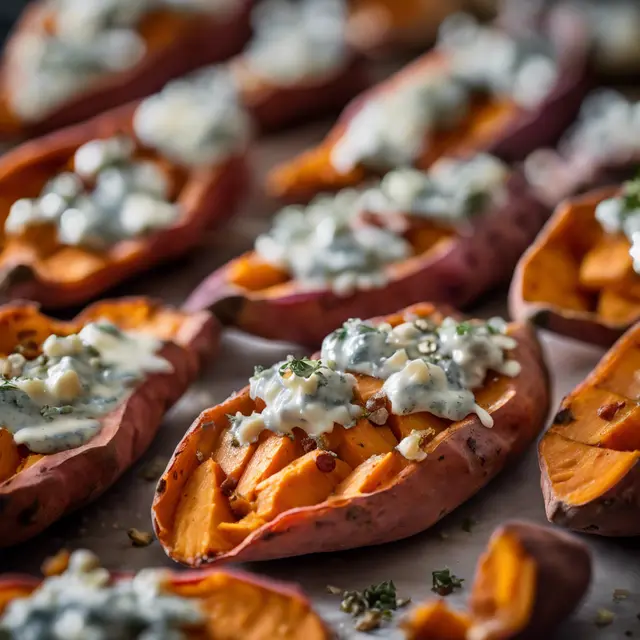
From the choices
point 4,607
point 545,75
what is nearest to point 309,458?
point 4,607

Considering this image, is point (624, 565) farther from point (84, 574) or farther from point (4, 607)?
point (4, 607)

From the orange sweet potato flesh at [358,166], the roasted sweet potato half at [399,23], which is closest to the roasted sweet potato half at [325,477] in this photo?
the orange sweet potato flesh at [358,166]

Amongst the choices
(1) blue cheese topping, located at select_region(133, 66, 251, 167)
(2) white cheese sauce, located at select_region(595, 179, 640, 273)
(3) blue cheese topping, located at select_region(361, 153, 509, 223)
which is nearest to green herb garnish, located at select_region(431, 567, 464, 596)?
(2) white cheese sauce, located at select_region(595, 179, 640, 273)

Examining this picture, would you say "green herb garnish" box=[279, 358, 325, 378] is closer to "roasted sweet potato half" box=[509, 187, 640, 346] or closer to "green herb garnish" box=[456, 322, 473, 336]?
"green herb garnish" box=[456, 322, 473, 336]

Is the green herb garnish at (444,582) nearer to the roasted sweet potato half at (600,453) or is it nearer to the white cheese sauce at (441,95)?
the roasted sweet potato half at (600,453)

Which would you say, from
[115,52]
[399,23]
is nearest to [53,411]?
[115,52]
